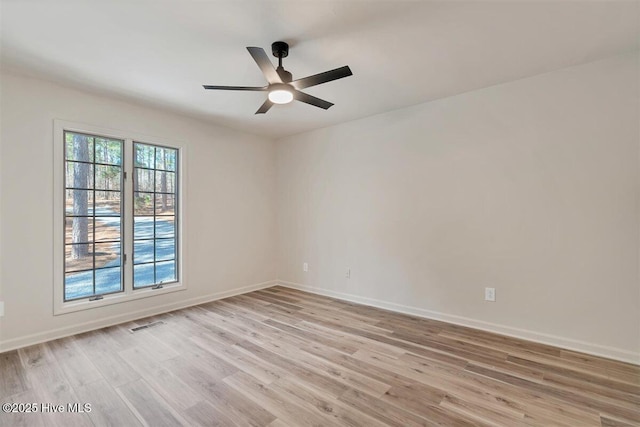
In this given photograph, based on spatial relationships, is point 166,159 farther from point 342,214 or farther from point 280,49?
point 342,214

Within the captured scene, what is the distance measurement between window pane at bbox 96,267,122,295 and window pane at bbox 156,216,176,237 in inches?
24.3

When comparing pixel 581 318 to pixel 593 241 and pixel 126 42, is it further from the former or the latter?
pixel 126 42

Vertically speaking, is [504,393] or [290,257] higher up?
[290,257]

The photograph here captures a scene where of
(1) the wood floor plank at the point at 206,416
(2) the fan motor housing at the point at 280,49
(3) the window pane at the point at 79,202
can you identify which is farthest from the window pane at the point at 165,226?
(2) the fan motor housing at the point at 280,49

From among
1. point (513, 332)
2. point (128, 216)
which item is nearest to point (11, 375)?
point (128, 216)

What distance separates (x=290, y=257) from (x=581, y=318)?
3.63m

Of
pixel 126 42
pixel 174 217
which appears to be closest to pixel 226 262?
pixel 174 217

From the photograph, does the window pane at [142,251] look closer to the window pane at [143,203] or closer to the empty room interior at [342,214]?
the empty room interior at [342,214]

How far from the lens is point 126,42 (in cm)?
217

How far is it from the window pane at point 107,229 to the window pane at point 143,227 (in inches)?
6.8

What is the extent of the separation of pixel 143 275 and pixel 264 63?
2998 millimetres

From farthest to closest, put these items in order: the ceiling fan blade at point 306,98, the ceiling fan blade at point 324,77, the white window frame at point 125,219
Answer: the white window frame at point 125,219
the ceiling fan blade at point 306,98
the ceiling fan blade at point 324,77

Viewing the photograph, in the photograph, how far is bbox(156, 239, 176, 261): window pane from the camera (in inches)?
145

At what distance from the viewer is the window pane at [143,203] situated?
136 inches
